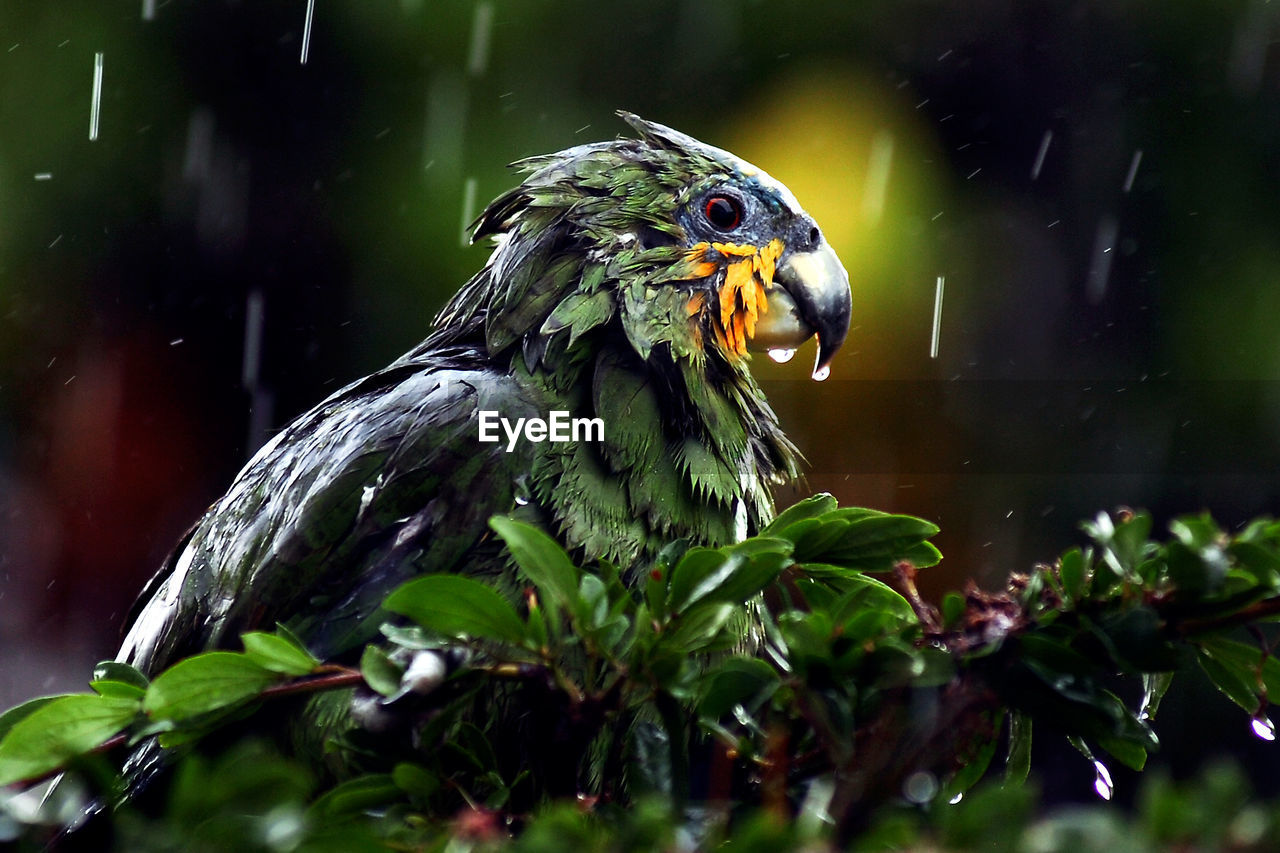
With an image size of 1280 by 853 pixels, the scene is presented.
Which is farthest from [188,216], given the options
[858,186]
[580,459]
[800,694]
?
[800,694]

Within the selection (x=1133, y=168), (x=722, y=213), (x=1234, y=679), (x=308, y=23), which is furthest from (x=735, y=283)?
(x=308, y=23)

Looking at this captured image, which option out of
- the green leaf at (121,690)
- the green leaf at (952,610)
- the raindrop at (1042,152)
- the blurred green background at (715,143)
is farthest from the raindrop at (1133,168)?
the green leaf at (121,690)

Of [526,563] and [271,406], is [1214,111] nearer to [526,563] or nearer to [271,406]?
[271,406]

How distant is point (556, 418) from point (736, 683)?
1.06 meters

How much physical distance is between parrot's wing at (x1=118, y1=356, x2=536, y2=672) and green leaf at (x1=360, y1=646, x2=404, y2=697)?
2.66 feet

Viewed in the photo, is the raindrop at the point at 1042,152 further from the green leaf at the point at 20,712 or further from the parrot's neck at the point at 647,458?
the green leaf at the point at 20,712

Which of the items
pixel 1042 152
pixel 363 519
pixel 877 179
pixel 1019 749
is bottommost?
pixel 363 519

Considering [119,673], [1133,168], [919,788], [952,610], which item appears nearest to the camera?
[919,788]

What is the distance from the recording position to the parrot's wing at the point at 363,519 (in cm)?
193

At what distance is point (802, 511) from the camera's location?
1.28m

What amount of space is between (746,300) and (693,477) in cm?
43

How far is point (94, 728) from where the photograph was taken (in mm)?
1017

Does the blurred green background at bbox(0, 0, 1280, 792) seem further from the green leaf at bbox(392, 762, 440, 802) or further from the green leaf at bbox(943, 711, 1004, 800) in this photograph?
the green leaf at bbox(392, 762, 440, 802)

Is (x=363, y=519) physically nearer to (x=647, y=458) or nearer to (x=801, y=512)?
(x=647, y=458)
